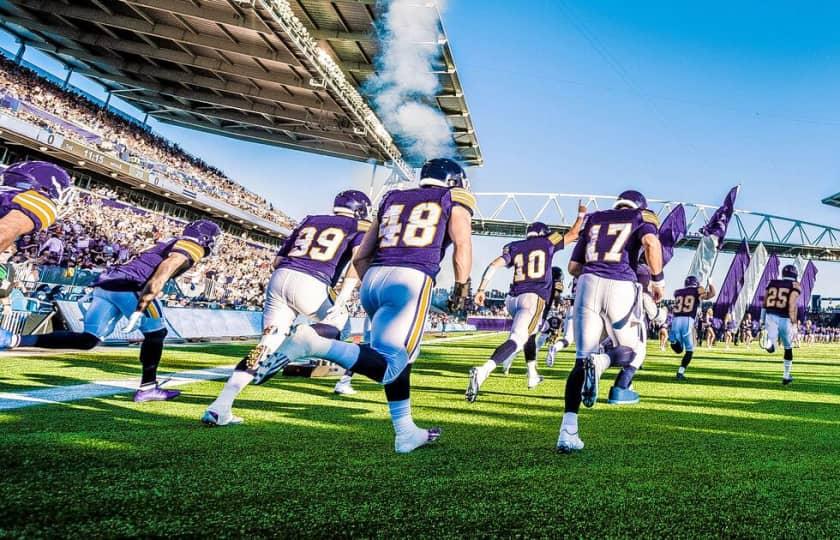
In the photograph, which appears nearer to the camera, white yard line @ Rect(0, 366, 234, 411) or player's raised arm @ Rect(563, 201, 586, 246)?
white yard line @ Rect(0, 366, 234, 411)

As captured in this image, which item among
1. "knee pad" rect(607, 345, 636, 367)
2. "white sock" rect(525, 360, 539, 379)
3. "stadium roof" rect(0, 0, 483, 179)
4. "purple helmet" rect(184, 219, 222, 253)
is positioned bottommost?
"white sock" rect(525, 360, 539, 379)

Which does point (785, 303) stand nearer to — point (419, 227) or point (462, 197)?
point (462, 197)

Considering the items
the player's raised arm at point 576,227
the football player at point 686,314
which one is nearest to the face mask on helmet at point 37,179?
the player's raised arm at point 576,227

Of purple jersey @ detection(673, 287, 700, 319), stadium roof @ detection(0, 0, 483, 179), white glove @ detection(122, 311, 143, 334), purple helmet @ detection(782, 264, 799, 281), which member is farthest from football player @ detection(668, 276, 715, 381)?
stadium roof @ detection(0, 0, 483, 179)

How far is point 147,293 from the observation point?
4387 millimetres

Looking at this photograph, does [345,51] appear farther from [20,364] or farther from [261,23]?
[20,364]

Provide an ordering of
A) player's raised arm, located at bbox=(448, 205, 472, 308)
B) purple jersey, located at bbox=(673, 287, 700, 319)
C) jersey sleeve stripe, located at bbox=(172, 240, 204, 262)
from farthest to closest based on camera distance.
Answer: purple jersey, located at bbox=(673, 287, 700, 319) → jersey sleeve stripe, located at bbox=(172, 240, 204, 262) → player's raised arm, located at bbox=(448, 205, 472, 308)

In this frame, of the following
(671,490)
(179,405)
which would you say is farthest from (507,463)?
(179,405)

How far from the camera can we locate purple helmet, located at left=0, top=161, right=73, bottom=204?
302cm

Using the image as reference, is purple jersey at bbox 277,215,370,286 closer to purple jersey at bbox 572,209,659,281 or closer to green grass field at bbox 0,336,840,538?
green grass field at bbox 0,336,840,538

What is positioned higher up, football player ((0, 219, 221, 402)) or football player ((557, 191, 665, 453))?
football player ((557, 191, 665, 453))

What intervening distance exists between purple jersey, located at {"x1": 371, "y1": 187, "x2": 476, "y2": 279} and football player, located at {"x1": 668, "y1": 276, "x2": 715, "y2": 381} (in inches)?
272

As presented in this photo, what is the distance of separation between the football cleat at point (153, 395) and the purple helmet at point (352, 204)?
2.29m

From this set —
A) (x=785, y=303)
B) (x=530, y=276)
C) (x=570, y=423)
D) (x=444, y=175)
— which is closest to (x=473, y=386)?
(x=570, y=423)
